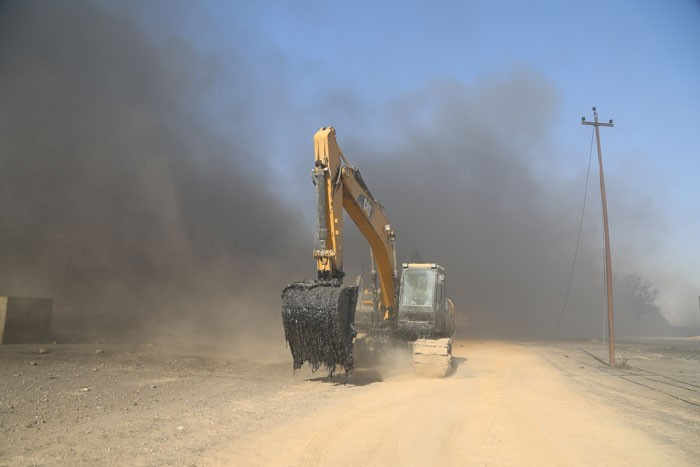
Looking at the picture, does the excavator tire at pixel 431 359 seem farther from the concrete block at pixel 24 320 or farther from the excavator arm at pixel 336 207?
the concrete block at pixel 24 320

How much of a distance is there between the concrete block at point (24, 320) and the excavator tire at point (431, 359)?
13549mm

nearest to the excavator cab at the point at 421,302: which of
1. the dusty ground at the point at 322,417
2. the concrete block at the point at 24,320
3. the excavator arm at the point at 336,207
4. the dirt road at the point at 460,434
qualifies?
the excavator arm at the point at 336,207

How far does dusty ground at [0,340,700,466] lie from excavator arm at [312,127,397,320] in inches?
116

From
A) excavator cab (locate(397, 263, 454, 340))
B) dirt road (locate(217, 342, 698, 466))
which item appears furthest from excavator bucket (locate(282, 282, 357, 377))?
excavator cab (locate(397, 263, 454, 340))

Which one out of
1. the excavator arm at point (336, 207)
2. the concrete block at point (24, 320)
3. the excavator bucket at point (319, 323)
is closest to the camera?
the excavator bucket at point (319, 323)

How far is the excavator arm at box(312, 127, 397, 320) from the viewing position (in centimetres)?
1088

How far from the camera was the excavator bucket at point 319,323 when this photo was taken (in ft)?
33.1

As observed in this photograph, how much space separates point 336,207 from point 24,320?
12904 mm

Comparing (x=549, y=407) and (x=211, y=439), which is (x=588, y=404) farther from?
(x=211, y=439)

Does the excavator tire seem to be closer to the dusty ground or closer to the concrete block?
the dusty ground

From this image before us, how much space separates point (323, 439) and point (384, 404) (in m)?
2.85

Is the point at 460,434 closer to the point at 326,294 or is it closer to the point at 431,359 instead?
the point at 326,294

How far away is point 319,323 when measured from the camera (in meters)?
10.1

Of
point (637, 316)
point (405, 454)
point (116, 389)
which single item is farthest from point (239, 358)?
point (637, 316)
